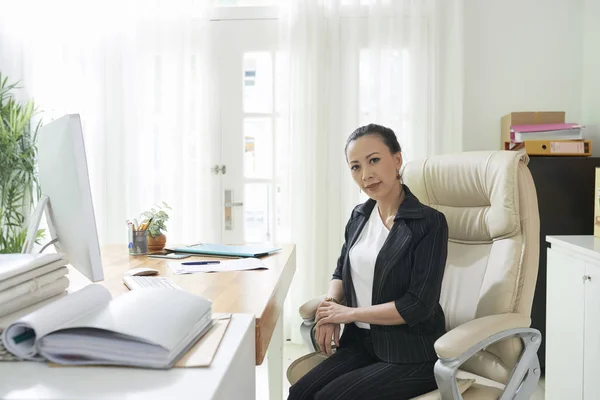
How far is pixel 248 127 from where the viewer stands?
11.2 ft

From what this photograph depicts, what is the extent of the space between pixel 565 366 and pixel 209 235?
6.84 feet

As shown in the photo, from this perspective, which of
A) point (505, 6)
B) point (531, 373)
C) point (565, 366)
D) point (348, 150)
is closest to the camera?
point (531, 373)

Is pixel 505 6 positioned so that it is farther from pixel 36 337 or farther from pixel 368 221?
pixel 36 337

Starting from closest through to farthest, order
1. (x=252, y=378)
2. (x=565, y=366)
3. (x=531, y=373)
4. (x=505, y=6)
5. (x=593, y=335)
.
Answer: (x=252, y=378), (x=531, y=373), (x=593, y=335), (x=565, y=366), (x=505, y=6)

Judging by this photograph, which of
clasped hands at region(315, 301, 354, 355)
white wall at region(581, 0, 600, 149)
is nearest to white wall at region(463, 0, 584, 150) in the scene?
white wall at region(581, 0, 600, 149)

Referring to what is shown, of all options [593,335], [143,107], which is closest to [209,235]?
[143,107]

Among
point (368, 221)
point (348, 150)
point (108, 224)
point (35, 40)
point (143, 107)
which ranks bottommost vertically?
point (108, 224)

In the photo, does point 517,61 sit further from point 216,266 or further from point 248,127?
point 216,266

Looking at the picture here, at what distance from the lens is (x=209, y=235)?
3.34 meters

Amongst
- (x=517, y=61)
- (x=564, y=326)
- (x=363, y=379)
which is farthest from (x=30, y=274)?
(x=517, y=61)

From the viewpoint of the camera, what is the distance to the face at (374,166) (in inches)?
66.4

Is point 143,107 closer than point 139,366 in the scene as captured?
No

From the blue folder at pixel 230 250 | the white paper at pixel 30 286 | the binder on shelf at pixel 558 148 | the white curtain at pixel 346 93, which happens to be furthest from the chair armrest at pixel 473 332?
the white curtain at pixel 346 93

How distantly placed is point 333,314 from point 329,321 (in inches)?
1.0
